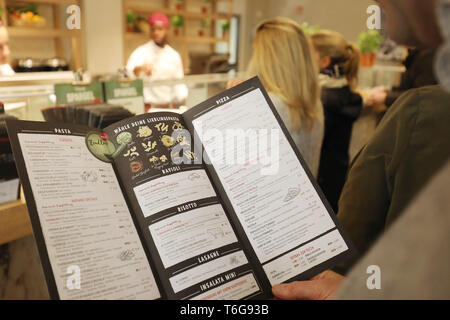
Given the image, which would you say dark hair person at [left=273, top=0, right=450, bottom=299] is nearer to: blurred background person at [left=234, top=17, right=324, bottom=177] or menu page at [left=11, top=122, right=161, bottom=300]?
menu page at [left=11, top=122, right=161, bottom=300]

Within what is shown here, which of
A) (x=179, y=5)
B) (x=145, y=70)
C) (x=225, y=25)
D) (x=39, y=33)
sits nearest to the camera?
(x=145, y=70)

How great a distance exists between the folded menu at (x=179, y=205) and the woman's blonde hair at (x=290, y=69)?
38.7 inches

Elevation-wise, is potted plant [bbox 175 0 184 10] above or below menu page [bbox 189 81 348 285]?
above

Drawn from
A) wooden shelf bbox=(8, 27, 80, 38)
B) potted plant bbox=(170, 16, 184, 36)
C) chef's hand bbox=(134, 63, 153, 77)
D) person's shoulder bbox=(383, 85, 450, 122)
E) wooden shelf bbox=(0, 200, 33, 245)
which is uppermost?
potted plant bbox=(170, 16, 184, 36)

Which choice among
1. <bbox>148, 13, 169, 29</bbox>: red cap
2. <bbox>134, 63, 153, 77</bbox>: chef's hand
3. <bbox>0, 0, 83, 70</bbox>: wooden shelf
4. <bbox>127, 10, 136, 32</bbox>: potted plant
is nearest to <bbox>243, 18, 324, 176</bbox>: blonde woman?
<bbox>134, 63, 153, 77</bbox>: chef's hand

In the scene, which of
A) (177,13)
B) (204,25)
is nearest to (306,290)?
(177,13)

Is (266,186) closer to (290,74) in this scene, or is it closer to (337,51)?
(290,74)

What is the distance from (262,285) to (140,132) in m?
0.30

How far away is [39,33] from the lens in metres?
4.25

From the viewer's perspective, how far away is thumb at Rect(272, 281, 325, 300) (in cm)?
55

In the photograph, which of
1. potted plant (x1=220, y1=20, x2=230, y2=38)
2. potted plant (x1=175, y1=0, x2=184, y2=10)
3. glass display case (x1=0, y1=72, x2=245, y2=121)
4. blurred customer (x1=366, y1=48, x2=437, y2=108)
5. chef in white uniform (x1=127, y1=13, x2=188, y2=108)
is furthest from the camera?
potted plant (x1=220, y1=20, x2=230, y2=38)

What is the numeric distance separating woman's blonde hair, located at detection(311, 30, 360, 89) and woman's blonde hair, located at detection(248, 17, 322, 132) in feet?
2.51

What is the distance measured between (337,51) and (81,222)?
218cm

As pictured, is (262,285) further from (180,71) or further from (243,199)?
(180,71)
